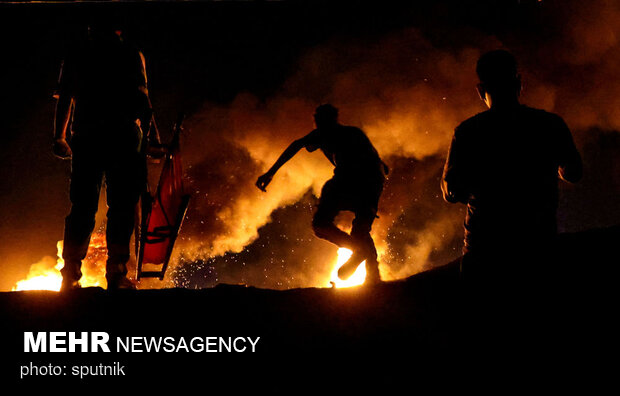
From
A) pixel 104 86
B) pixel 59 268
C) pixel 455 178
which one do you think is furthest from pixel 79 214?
pixel 59 268

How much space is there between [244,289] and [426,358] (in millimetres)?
1383

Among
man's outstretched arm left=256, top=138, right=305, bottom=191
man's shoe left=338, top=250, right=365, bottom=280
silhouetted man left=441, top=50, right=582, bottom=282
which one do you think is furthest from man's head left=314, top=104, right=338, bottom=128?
silhouetted man left=441, top=50, right=582, bottom=282

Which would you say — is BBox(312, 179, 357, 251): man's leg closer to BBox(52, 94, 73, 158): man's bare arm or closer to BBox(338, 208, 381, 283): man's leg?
BBox(338, 208, 381, 283): man's leg

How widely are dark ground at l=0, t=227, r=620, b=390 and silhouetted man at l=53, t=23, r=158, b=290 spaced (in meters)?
0.57

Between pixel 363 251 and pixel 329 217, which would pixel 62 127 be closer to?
pixel 329 217

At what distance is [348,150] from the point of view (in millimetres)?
4672

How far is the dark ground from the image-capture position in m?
2.72

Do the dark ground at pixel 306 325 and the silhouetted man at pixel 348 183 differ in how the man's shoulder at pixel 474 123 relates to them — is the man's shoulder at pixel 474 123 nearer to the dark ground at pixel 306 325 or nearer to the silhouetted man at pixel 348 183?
the dark ground at pixel 306 325

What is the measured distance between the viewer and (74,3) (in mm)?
4766

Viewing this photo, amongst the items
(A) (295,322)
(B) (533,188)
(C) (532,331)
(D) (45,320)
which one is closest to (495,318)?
(C) (532,331)

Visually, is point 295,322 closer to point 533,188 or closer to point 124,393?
point 124,393

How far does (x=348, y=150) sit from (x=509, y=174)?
8.27 feet

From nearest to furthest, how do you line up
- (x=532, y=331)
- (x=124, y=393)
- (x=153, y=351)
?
(x=532, y=331) < (x=124, y=393) < (x=153, y=351)

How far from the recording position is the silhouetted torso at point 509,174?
7.20 ft
